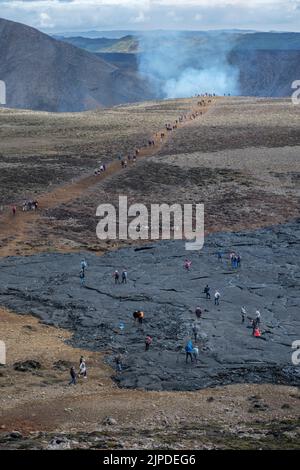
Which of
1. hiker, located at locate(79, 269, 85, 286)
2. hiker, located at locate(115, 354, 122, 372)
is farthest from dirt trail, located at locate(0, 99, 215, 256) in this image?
hiker, located at locate(115, 354, 122, 372)

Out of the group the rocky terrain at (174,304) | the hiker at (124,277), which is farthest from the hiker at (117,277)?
the rocky terrain at (174,304)

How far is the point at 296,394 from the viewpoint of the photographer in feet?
91.7

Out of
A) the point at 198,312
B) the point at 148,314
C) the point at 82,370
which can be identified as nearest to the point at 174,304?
the point at 148,314

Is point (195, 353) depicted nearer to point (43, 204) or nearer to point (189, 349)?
point (189, 349)

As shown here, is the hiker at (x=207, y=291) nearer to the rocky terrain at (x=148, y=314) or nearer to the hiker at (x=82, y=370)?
the rocky terrain at (x=148, y=314)

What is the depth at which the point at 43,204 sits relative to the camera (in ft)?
194

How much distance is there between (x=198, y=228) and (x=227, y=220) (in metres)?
3.50

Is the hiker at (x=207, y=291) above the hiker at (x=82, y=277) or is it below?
below

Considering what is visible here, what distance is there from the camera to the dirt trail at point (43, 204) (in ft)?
158

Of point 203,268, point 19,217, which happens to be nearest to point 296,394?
point 203,268

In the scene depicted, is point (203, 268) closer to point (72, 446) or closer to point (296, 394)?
point (296, 394)

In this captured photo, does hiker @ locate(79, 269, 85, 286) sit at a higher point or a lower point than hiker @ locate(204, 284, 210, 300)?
higher

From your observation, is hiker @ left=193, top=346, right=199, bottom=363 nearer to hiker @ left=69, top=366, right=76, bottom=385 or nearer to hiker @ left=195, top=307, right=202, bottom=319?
hiker @ left=195, top=307, right=202, bottom=319

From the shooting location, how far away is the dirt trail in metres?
48.1
